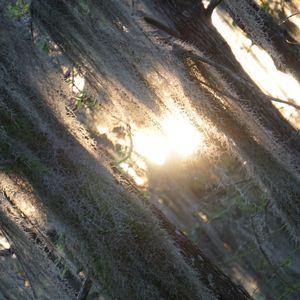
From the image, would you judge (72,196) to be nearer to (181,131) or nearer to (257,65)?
(181,131)

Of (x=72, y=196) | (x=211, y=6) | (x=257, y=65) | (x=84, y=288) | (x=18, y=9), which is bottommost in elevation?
(x=84, y=288)

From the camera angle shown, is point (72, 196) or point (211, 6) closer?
point (72, 196)

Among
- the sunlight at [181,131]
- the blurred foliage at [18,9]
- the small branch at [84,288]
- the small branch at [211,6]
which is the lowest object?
the small branch at [84,288]

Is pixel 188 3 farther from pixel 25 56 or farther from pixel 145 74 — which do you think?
pixel 25 56

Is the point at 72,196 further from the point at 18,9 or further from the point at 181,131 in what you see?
the point at 18,9

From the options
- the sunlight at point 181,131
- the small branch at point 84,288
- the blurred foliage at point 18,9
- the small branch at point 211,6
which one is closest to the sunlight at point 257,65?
the small branch at point 211,6

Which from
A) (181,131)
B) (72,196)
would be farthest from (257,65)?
(72,196)

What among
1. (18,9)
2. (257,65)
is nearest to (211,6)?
(18,9)

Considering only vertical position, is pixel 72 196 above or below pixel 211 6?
below

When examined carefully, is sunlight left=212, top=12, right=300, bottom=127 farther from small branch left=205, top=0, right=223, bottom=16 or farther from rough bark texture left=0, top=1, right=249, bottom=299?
rough bark texture left=0, top=1, right=249, bottom=299

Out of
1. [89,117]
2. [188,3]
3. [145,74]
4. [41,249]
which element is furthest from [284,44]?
[89,117]

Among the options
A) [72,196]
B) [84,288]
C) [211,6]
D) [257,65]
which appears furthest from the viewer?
[257,65]

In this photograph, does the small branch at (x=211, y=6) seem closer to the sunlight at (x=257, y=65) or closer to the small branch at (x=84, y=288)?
the small branch at (x=84, y=288)

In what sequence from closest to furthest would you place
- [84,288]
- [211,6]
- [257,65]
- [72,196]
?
[72,196] < [84,288] < [211,6] < [257,65]
